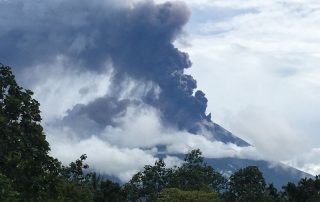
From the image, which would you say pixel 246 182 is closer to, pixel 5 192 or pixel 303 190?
pixel 303 190

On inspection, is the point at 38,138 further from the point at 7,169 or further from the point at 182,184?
the point at 182,184

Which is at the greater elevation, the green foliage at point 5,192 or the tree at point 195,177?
the tree at point 195,177

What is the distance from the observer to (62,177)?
60.6 metres

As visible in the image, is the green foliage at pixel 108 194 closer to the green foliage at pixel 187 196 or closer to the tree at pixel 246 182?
the green foliage at pixel 187 196

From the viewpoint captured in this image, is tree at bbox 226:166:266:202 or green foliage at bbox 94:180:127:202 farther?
tree at bbox 226:166:266:202

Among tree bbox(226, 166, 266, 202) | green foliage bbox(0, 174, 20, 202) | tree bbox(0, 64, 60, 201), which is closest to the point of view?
green foliage bbox(0, 174, 20, 202)

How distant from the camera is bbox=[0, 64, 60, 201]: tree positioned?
3881cm

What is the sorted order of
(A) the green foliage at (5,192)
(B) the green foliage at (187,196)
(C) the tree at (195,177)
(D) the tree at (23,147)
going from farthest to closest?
(C) the tree at (195,177) → (B) the green foliage at (187,196) → (D) the tree at (23,147) → (A) the green foliage at (5,192)

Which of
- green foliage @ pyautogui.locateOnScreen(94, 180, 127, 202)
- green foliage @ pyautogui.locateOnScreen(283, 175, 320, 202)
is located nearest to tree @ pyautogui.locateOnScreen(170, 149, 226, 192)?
green foliage @ pyautogui.locateOnScreen(94, 180, 127, 202)

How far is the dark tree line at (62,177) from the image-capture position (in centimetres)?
3894

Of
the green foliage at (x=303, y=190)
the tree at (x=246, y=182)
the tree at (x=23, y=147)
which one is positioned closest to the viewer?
the tree at (x=23, y=147)

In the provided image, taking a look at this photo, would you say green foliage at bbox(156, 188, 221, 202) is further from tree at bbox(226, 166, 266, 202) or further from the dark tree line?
tree at bbox(226, 166, 266, 202)

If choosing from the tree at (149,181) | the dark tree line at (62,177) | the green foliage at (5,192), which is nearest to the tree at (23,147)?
the dark tree line at (62,177)

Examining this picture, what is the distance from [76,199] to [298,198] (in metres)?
29.3
